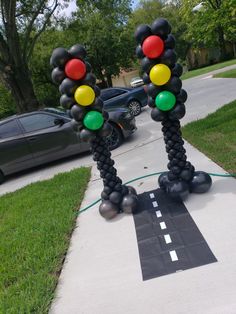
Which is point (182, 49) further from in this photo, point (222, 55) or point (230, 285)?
point (230, 285)

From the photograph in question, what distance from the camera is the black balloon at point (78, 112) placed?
3.96 m

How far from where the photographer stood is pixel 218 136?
6.37 m

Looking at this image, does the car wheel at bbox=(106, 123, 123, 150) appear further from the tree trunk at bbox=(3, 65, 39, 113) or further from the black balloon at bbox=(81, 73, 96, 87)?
the tree trunk at bbox=(3, 65, 39, 113)

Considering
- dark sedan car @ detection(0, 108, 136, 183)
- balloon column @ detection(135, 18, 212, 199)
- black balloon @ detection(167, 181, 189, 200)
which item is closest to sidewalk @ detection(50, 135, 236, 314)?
black balloon @ detection(167, 181, 189, 200)

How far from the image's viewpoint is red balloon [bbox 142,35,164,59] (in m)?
3.64

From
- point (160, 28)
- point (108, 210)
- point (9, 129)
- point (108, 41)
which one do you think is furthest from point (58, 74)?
point (108, 41)

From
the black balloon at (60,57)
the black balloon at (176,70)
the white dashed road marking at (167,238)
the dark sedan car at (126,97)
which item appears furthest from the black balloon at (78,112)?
the dark sedan car at (126,97)

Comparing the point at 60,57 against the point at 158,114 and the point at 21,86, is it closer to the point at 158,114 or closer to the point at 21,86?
A: the point at 158,114

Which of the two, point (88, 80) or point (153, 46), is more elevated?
→ point (153, 46)

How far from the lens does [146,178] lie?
5316 millimetres

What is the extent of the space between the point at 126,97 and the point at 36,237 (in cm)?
828

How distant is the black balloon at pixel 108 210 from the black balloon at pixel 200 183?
3.37ft

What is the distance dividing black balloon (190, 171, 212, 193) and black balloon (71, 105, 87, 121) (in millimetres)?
1606

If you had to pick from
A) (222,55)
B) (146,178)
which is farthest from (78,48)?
(222,55)
